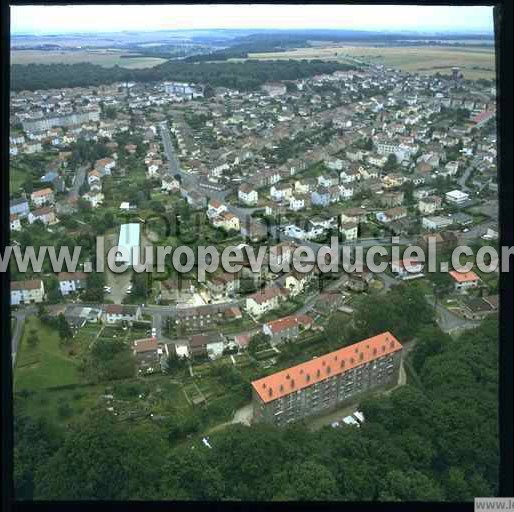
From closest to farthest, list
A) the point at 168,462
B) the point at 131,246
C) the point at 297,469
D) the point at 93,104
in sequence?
the point at 297,469, the point at 168,462, the point at 131,246, the point at 93,104

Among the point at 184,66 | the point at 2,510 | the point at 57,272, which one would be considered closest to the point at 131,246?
the point at 57,272

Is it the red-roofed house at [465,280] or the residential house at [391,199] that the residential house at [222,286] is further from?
the residential house at [391,199]

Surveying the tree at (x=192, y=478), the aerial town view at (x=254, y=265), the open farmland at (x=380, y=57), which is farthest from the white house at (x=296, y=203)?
the tree at (x=192, y=478)

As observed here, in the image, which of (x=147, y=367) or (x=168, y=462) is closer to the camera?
(x=168, y=462)

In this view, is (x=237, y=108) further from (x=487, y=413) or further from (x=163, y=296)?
(x=487, y=413)

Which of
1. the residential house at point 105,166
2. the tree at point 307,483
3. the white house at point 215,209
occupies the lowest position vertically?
the tree at point 307,483

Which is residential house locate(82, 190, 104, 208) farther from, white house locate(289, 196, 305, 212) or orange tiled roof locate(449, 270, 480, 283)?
orange tiled roof locate(449, 270, 480, 283)
